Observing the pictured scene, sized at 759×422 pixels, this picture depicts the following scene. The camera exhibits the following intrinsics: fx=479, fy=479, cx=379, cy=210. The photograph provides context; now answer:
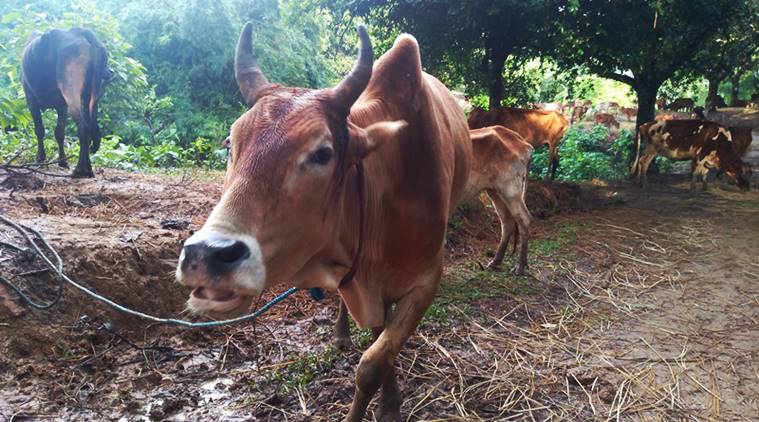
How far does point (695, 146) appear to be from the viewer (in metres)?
10.9

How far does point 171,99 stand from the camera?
1310cm

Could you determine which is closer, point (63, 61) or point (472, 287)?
point (472, 287)

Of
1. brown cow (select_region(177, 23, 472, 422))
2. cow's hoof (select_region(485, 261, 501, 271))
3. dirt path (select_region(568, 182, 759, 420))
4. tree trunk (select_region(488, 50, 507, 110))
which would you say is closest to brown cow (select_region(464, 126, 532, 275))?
cow's hoof (select_region(485, 261, 501, 271))

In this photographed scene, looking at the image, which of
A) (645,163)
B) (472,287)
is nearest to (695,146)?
(645,163)

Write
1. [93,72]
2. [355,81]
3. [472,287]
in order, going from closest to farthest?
[355,81]
[472,287]
[93,72]

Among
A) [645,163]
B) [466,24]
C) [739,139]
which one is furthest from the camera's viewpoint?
[739,139]

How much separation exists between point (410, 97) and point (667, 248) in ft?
18.5

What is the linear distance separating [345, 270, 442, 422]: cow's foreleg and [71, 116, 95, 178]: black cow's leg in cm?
522

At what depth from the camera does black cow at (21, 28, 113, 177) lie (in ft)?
19.6

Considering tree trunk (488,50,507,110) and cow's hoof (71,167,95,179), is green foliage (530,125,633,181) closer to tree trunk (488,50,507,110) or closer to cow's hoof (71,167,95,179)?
tree trunk (488,50,507,110)

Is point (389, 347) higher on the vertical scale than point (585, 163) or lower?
higher

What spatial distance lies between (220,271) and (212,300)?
→ 157 mm

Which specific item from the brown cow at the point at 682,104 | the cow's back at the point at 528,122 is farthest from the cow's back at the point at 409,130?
the brown cow at the point at 682,104

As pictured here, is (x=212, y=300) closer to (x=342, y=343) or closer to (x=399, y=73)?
(x=399, y=73)
